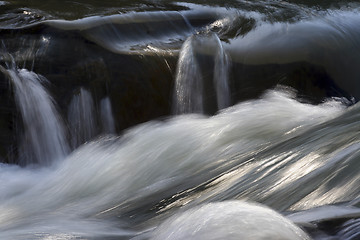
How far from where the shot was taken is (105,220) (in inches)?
112

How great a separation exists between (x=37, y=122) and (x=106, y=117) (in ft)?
1.16

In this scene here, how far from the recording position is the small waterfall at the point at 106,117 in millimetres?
3570

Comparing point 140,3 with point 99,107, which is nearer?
point 99,107

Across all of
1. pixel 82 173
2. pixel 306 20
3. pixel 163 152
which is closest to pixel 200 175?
pixel 163 152

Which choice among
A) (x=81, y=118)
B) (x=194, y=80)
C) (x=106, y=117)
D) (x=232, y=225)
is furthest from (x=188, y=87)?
(x=232, y=225)

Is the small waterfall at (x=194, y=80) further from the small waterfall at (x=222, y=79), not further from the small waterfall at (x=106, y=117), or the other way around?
the small waterfall at (x=106, y=117)

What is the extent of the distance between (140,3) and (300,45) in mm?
1070

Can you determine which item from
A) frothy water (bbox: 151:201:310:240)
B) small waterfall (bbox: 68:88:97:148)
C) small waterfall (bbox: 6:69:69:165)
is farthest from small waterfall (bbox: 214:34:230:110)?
frothy water (bbox: 151:201:310:240)

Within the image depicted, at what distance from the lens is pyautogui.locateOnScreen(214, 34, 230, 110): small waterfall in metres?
3.82

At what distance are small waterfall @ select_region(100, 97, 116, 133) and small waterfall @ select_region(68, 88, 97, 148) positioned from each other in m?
0.05

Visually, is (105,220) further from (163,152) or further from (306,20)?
(306,20)

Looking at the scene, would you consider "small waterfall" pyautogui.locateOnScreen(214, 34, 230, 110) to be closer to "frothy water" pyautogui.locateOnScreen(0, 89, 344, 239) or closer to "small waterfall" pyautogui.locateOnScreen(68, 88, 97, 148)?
"frothy water" pyautogui.locateOnScreen(0, 89, 344, 239)

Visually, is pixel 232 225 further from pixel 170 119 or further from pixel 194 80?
pixel 194 80

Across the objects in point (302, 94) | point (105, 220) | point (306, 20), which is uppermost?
point (306, 20)
